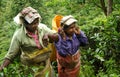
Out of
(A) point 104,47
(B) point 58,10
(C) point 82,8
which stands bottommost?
(B) point 58,10

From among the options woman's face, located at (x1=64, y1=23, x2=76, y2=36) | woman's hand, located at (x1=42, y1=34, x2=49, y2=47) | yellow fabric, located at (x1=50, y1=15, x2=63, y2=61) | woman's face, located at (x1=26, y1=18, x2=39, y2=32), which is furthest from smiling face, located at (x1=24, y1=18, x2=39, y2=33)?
yellow fabric, located at (x1=50, y1=15, x2=63, y2=61)

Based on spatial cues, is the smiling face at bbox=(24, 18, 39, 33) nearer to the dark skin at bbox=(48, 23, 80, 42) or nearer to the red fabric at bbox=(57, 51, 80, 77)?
the dark skin at bbox=(48, 23, 80, 42)

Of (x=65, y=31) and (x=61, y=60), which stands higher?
(x=65, y=31)

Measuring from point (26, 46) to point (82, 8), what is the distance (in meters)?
7.52

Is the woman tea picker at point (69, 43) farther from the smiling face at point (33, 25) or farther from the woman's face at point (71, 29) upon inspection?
the smiling face at point (33, 25)

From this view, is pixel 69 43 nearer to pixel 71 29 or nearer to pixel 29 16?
pixel 71 29

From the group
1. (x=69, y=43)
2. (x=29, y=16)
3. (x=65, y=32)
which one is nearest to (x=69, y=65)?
(x=69, y=43)

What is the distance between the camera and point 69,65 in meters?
4.75

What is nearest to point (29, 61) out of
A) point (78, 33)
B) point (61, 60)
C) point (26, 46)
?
point (26, 46)

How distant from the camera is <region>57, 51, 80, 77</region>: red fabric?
183 inches

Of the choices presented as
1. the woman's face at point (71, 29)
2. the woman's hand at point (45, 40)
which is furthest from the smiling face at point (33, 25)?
the woman's face at point (71, 29)

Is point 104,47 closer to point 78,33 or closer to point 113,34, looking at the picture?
point 113,34

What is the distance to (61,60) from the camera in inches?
185

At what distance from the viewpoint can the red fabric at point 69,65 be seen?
15.3ft
